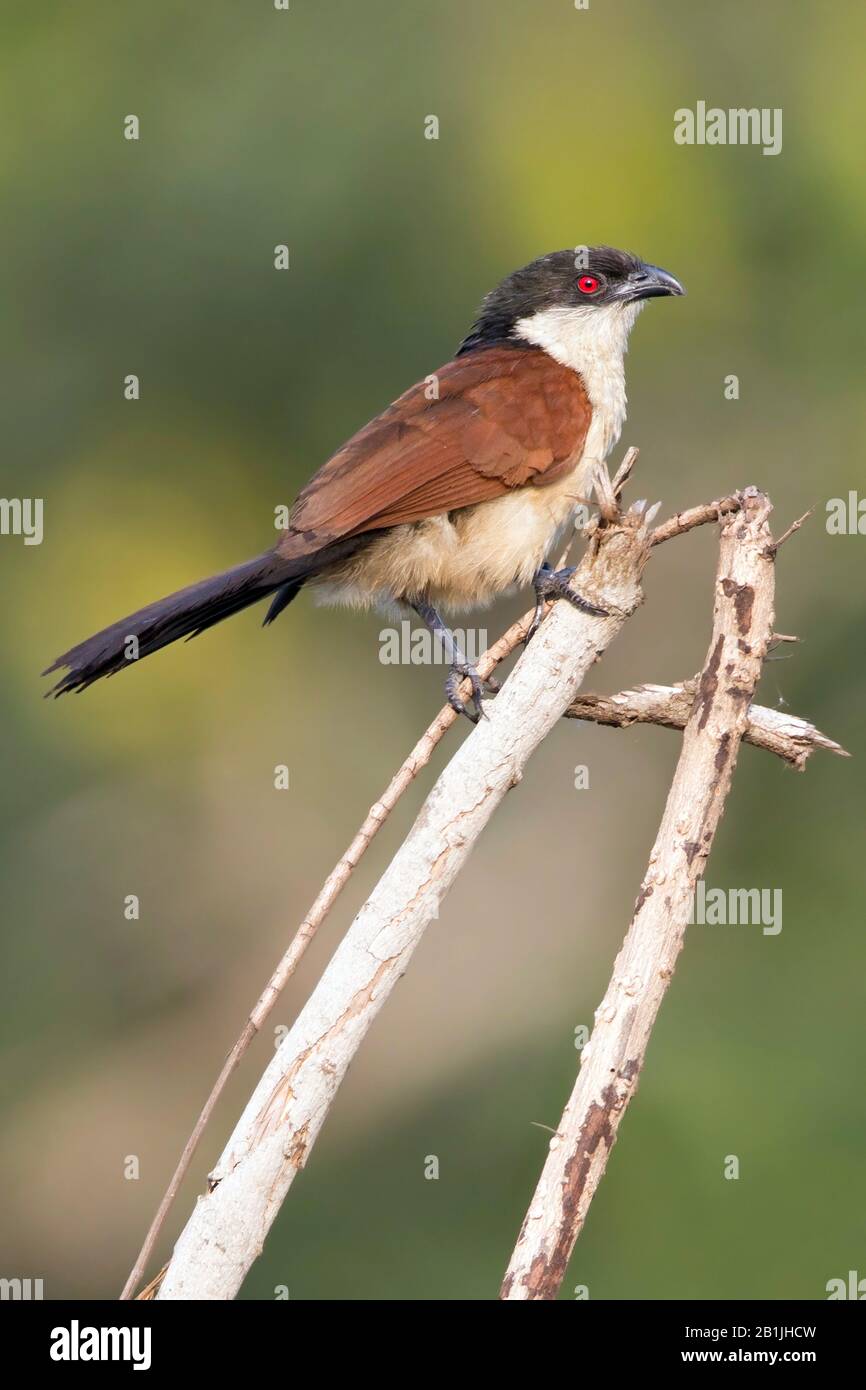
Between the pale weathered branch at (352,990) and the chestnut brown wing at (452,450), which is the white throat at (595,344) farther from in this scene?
the pale weathered branch at (352,990)

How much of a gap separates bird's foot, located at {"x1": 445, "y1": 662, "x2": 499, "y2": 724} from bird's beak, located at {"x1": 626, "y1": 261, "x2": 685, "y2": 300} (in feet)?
4.49

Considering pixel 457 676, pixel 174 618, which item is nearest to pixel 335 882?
pixel 174 618

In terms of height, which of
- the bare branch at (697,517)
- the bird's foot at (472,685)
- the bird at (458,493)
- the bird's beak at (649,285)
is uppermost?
the bird's beak at (649,285)

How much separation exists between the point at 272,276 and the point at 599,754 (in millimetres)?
3188

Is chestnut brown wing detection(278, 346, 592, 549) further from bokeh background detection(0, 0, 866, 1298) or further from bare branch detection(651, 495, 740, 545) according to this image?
bokeh background detection(0, 0, 866, 1298)

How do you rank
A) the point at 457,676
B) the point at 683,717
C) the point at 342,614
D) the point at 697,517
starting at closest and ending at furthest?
the point at 697,517, the point at 683,717, the point at 457,676, the point at 342,614

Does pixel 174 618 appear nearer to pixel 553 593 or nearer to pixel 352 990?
pixel 553 593

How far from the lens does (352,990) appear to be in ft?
9.44

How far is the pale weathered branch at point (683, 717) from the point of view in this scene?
10.7 feet

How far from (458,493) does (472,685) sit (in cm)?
57

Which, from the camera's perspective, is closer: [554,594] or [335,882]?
[335,882]

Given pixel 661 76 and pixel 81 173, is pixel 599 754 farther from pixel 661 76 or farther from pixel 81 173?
pixel 81 173

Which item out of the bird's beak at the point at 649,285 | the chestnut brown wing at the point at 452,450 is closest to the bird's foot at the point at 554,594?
the chestnut brown wing at the point at 452,450

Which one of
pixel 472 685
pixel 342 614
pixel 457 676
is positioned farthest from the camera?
pixel 342 614
